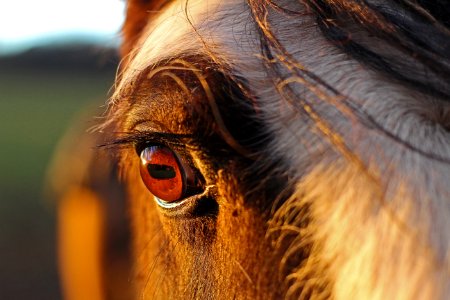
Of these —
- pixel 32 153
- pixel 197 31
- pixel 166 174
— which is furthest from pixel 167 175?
pixel 32 153

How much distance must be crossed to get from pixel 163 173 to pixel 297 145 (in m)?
0.38

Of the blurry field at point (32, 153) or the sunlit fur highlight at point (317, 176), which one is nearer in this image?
the sunlit fur highlight at point (317, 176)

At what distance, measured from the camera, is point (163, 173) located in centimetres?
152

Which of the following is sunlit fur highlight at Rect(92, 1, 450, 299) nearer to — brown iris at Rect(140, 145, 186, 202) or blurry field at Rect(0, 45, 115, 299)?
brown iris at Rect(140, 145, 186, 202)

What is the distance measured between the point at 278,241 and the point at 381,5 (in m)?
0.51

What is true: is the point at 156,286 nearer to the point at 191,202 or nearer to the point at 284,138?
the point at 191,202

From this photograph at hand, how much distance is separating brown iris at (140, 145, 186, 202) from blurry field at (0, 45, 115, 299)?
3.01 meters

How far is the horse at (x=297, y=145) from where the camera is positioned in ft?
3.54

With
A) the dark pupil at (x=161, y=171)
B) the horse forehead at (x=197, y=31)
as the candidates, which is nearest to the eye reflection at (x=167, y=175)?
the dark pupil at (x=161, y=171)

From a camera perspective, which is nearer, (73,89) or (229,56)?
(229,56)

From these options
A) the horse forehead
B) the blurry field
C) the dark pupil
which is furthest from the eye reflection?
the blurry field

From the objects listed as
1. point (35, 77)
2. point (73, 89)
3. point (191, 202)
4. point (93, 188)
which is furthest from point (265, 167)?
point (35, 77)

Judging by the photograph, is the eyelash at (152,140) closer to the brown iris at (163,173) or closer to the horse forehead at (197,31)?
the brown iris at (163,173)

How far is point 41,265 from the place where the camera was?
1012cm
